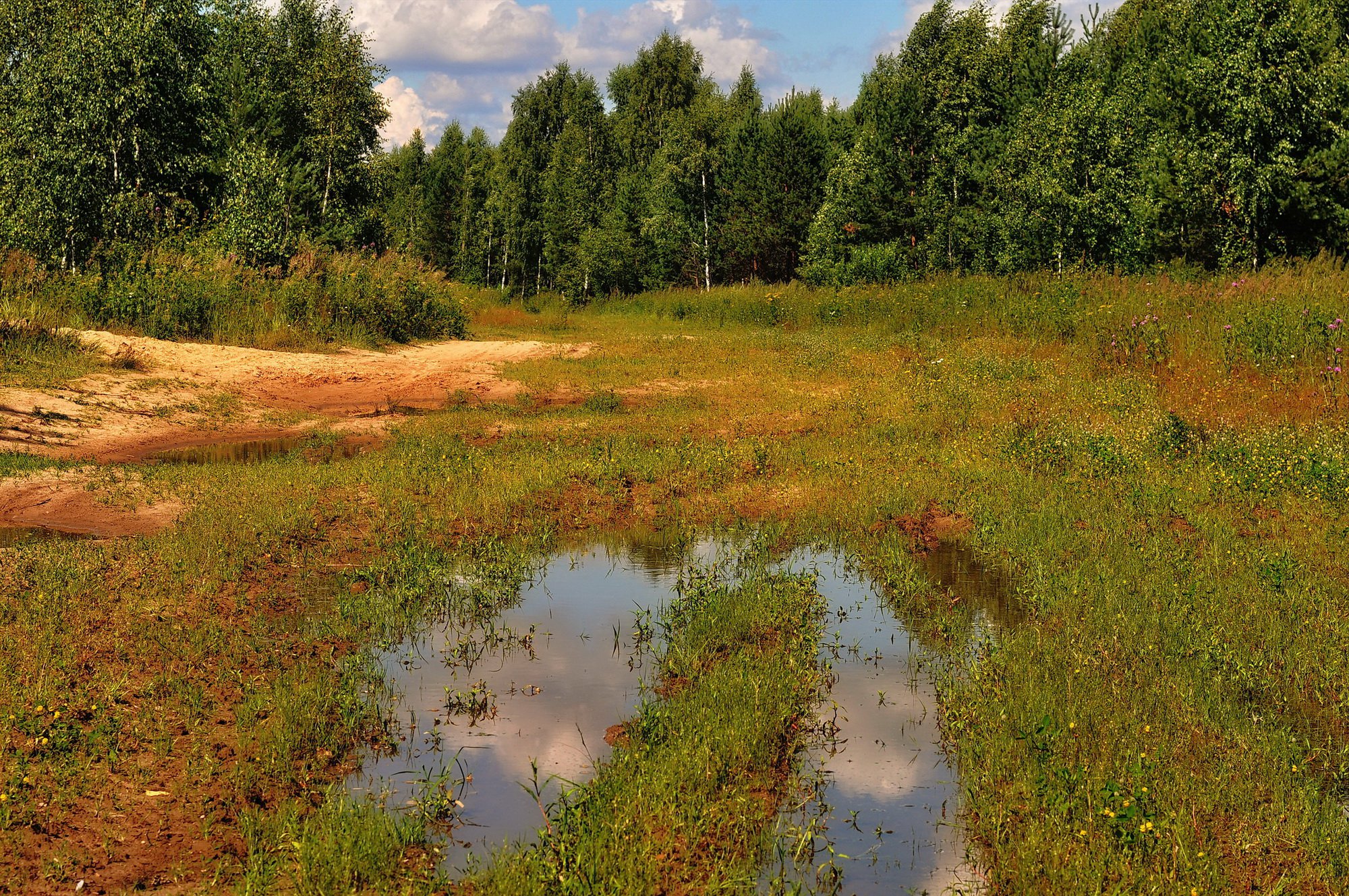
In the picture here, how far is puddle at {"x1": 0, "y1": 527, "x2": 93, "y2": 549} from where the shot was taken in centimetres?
850

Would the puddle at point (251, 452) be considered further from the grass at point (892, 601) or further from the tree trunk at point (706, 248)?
the tree trunk at point (706, 248)

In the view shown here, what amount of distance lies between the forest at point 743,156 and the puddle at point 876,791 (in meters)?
18.1

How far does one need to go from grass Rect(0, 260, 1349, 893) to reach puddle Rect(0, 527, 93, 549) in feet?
2.79

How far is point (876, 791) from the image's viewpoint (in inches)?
195

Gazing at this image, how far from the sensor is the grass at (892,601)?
14.2ft

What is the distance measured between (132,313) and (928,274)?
21239 mm

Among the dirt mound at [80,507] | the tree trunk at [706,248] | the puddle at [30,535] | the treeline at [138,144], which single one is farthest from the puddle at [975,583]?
the tree trunk at [706,248]

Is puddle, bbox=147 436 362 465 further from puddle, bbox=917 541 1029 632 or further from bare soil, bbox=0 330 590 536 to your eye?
puddle, bbox=917 541 1029 632

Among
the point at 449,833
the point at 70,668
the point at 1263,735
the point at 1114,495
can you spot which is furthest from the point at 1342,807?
the point at 70,668

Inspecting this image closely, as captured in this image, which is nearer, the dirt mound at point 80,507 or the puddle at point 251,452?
the dirt mound at point 80,507

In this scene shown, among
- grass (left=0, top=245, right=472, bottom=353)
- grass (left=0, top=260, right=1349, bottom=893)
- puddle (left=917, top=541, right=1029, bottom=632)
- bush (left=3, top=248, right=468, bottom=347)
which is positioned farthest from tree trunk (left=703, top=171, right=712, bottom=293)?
puddle (left=917, top=541, right=1029, bottom=632)

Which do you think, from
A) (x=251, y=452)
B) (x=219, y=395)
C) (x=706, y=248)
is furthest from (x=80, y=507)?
(x=706, y=248)

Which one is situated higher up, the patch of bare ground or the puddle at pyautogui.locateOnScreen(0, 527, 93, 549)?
the patch of bare ground

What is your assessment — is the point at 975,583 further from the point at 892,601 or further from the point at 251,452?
the point at 251,452
